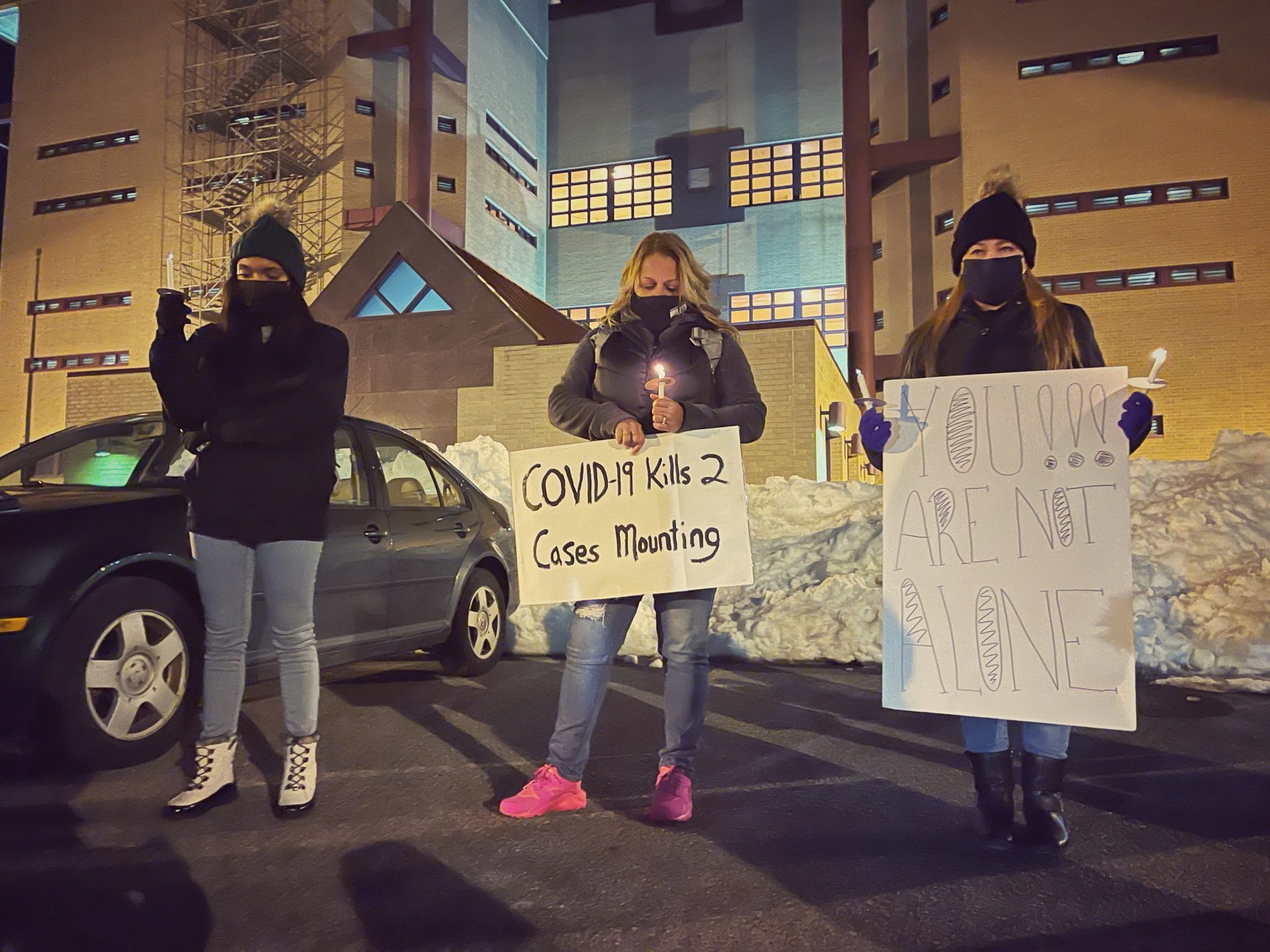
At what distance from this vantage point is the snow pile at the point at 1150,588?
5.99 metres

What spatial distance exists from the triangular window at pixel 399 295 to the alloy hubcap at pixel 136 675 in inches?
614

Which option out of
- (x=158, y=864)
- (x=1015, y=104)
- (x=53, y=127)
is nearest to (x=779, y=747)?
(x=158, y=864)

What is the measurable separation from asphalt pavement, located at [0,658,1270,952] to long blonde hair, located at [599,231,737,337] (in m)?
1.76

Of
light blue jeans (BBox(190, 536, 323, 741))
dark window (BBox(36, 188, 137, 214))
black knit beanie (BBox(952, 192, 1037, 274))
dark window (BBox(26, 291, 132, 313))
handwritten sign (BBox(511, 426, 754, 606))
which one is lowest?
light blue jeans (BBox(190, 536, 323, 741))

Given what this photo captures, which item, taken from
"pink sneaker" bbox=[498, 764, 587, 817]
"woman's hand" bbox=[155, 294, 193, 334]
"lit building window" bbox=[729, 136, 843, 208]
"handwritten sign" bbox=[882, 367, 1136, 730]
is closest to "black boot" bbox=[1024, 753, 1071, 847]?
"handwritten sign" bbox=[882, 367, 1136, 730]

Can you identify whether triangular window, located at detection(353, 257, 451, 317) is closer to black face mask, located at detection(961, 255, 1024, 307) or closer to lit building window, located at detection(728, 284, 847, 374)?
lit building window, located at detection(728, 284, 847, 374)

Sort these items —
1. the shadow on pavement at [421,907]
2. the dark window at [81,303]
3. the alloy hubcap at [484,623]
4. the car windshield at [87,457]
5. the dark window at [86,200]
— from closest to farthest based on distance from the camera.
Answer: the shadow on pavement at [421,907]
the car windshield at [87,457]
the alloy hubcap at [484,623]
the dark window at [81,303]
the dark window at [86,200]

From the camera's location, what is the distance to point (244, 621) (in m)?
3.16

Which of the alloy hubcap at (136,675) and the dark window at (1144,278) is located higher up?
the dark window at (1144,278)

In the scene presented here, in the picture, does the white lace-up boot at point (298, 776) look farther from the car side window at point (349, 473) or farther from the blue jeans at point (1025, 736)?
the blue jeans at point (1025, 736)

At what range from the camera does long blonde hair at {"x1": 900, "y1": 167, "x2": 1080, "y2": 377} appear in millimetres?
2807

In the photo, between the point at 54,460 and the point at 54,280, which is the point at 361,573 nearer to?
the point at 54,460

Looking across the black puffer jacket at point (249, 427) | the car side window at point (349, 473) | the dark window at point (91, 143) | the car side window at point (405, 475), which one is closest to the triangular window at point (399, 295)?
the car side window at point (405, 475)

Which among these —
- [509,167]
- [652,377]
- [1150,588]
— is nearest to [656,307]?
[652,377]
